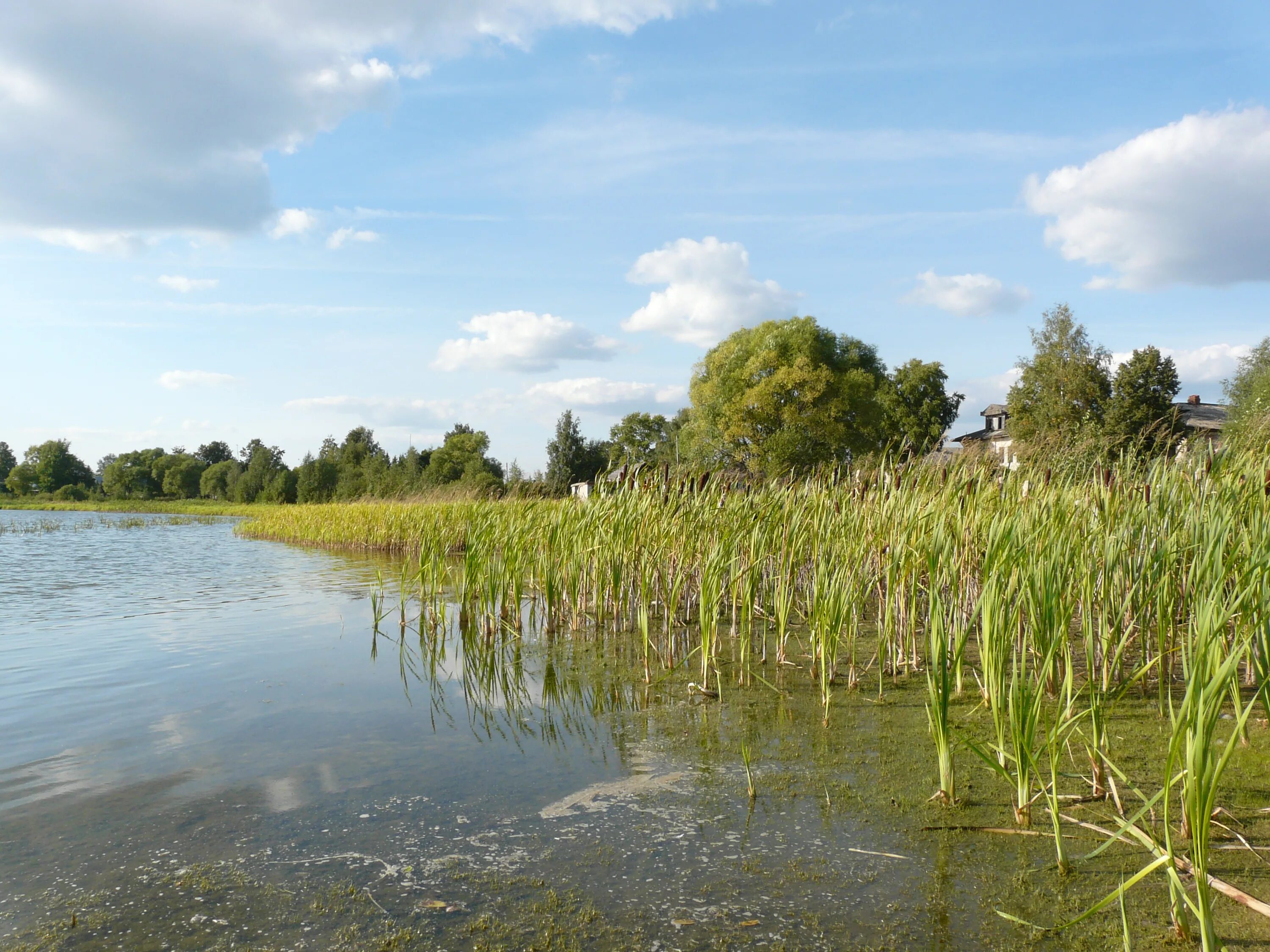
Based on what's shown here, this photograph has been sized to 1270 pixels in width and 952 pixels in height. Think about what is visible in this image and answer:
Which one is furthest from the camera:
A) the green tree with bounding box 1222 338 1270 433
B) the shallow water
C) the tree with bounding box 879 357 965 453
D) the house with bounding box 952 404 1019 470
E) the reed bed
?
the tree with bounding box 879 357 965 453

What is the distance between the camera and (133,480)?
279 ft

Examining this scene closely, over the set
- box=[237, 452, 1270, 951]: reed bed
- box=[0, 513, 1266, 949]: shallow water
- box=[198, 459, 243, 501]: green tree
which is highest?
box=[198, 459, 243, 501]: green tree

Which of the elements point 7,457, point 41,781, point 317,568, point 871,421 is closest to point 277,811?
point 41,781

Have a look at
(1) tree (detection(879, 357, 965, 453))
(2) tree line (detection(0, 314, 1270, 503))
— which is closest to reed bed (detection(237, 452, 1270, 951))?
(2) tree line (detection(0, 314, 1270, 503))

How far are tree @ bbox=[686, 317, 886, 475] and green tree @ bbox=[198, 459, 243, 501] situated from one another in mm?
49438

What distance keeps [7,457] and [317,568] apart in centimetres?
10521

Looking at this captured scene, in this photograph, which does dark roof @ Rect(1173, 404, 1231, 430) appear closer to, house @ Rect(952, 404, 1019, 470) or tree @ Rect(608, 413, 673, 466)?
house @ Rect(952, 404, 1019, 470)

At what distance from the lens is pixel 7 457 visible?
96.3 meters

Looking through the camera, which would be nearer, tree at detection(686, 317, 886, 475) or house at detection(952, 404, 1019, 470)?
house at detection(952, 404, 1019, 470)

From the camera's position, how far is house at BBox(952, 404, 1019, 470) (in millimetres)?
8195

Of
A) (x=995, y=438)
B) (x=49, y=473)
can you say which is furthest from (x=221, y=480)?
(x=995, y=438)

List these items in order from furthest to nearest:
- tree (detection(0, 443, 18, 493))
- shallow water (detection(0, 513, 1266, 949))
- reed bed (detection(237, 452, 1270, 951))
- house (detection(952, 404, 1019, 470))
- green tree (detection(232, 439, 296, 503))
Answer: tree (detection(0, 443, 18, 493)), green tree (detection(232, 439, 296, 503)), house (detection(952, 404, 1019, 470)), reed bed (detection(237, 452, 1270, 951)), shallow water (detection(0, 513, 1266, 949))

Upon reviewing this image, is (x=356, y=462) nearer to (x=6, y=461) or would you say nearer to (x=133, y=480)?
(x=133, y=480)

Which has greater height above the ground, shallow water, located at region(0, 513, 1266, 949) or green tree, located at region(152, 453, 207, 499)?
green tree, located at region(152, 453, 207, 499)
